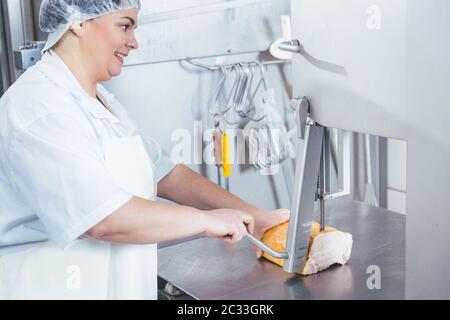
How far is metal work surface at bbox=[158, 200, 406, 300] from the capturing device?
1.10 metres

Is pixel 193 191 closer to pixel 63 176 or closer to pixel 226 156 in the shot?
pixel 226 156

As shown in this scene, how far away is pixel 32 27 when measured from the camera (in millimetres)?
1603

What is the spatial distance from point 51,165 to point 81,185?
6cm

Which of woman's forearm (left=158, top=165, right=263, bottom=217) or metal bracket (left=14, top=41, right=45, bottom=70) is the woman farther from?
metal bracket (left=14, top=41, right=45, bottom=70)

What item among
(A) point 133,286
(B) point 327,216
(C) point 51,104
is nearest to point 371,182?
(B) point 327,216

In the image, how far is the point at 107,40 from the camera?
114cm

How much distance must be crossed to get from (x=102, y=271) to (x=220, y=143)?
714mm

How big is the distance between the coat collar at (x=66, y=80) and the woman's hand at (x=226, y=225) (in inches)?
12.1

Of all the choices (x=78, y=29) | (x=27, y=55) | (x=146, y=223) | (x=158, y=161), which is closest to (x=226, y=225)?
(x=146, y=223)

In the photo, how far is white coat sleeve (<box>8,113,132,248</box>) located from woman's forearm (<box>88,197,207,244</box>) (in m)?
0.02

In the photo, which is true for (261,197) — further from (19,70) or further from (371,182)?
(19,70)

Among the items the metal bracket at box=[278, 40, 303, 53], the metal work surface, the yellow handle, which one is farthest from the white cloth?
the yellow handle

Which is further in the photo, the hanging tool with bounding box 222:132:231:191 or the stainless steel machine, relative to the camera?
the hanging tool with bounding box 222:132:231:191

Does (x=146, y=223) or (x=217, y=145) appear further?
(x=217, y=145)
